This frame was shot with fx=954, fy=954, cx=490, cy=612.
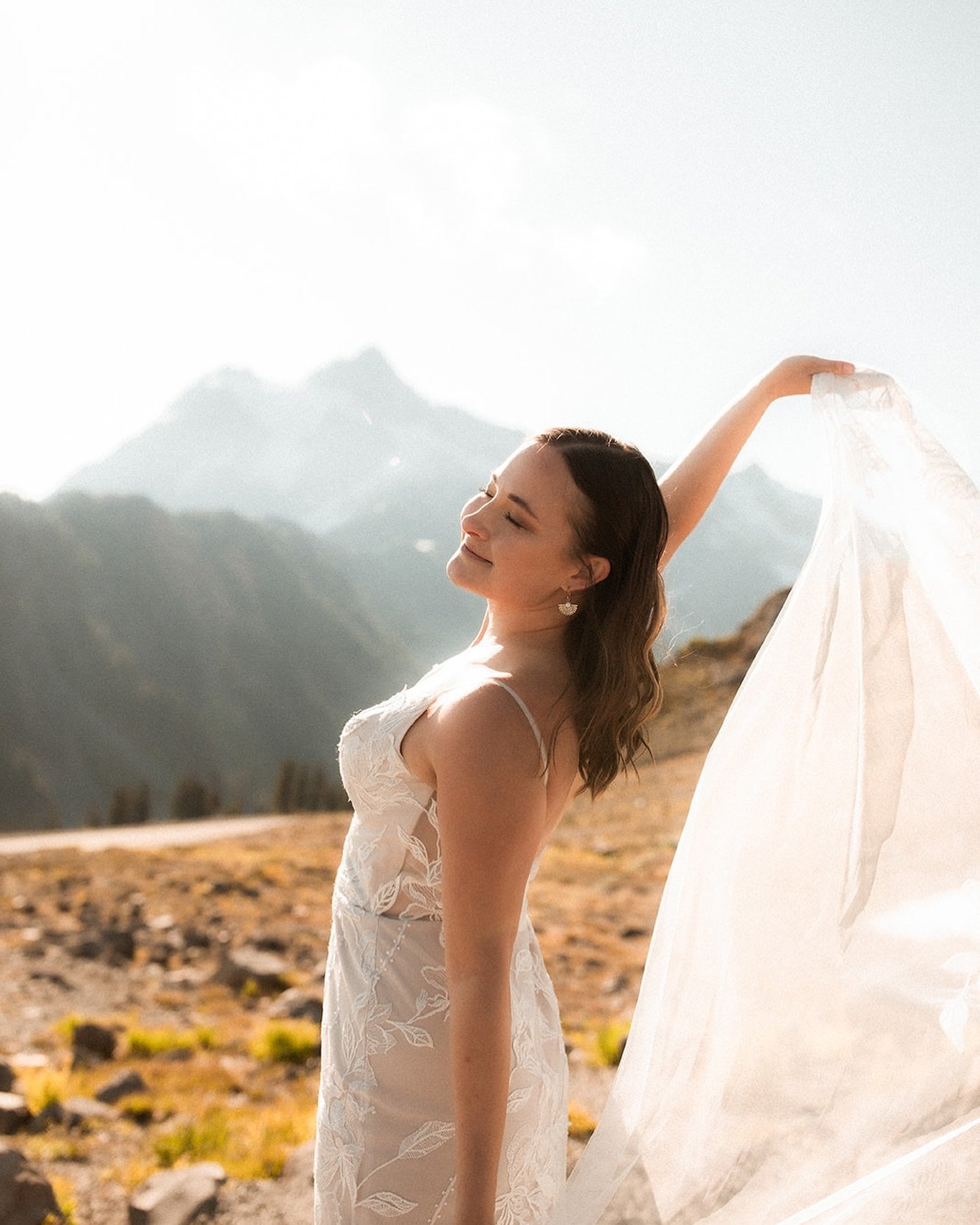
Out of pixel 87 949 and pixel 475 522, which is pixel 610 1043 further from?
pixel 87 949

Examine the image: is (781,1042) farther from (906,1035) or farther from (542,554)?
(542,554)

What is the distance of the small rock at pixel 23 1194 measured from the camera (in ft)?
11.0

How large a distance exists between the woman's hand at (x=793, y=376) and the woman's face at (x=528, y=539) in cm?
64

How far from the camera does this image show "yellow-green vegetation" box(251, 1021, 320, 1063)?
5.59 metres

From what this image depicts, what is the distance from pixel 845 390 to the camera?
1.87 metres

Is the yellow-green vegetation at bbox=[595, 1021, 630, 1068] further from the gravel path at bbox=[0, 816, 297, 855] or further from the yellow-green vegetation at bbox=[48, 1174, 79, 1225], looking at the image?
the gravel path at bbox=[0, 816, 297, 855]

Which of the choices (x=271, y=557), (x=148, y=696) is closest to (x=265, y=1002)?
(x=148, y=696)

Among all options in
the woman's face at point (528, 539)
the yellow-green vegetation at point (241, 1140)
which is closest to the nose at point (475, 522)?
the woman's face at point (528, 539)

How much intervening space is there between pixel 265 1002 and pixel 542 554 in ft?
21.3

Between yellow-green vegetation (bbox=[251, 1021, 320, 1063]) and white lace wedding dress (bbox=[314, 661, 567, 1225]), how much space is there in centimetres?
443

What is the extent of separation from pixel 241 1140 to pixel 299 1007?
231 centimetres

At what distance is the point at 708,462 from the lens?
2.08m

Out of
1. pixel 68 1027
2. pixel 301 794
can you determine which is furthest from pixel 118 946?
pixel 301 794

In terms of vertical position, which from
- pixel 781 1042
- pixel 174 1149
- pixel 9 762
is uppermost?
pixel 781 1042
